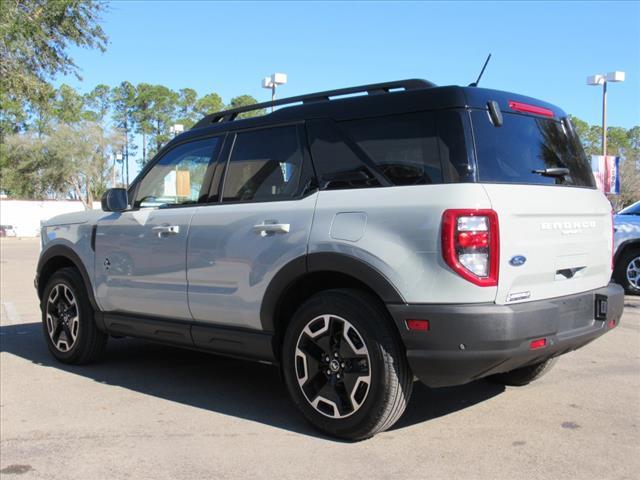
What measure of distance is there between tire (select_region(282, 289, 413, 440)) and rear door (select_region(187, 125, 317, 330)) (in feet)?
1.26

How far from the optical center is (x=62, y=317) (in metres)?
6.13

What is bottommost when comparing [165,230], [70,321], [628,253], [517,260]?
[70,321]

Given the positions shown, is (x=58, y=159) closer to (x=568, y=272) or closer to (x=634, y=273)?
(x=634, y=273)

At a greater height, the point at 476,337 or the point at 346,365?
the point at 476,337

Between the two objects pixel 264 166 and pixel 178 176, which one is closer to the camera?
pixel 264 166

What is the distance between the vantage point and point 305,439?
4035mm

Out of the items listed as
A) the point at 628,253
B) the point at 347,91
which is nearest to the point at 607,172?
the point at 628,253

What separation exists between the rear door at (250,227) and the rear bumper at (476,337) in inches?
36.7

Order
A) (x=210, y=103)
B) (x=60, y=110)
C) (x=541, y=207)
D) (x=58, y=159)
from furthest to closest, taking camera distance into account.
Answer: (x=210, y=103), (x=58, y=159), (x=60, y=110), (x=541, y=207)

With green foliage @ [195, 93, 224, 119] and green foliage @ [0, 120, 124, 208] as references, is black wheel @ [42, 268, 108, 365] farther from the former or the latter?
green foliage @ [195, 93, 224, 119]

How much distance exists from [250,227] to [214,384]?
5.48ft

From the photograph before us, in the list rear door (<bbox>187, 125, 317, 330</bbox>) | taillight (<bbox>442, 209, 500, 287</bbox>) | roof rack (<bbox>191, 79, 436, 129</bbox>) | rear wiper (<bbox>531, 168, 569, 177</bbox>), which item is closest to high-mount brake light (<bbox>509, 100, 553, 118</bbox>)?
rear wiper (<bbox>531, 168, 569, 177</bbox>)

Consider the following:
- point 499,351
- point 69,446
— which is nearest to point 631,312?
point 499,351

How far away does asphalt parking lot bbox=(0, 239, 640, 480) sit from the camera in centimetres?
359
